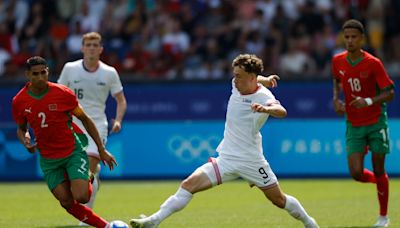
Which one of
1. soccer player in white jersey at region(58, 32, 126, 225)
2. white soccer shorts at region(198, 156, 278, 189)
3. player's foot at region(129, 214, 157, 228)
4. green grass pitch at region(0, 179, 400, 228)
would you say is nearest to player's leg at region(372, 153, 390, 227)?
green grass pitch at region(0, 179, 400, 228)

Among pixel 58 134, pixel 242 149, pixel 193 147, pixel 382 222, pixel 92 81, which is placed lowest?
pixel 193 147

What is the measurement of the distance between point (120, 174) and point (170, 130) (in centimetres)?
147

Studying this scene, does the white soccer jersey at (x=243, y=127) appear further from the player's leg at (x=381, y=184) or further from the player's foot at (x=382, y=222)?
the player's leg at (x=381, y=184)

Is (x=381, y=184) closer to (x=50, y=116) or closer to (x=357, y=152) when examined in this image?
(x=357, y=152)

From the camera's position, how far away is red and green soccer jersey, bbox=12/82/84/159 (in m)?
10.6

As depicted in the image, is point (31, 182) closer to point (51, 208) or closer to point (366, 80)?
point (51, 208)

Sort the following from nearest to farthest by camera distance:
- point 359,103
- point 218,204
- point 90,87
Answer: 1. point 359,103
2. point 90,87
3. point 218,204

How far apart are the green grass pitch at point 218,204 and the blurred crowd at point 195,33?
3.26 metres

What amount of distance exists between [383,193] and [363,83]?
1.45 meters

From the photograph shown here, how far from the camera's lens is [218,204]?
15477mm

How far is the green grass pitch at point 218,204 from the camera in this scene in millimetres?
12648

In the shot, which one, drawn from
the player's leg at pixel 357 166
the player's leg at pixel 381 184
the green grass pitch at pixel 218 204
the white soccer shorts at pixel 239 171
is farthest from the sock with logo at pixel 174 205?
the player's leg at pixel 381 184

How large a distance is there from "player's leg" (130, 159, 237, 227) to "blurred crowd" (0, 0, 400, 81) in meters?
10.9

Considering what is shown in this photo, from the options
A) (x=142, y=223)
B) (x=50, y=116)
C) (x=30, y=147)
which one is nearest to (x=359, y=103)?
(x=142, y=223)
